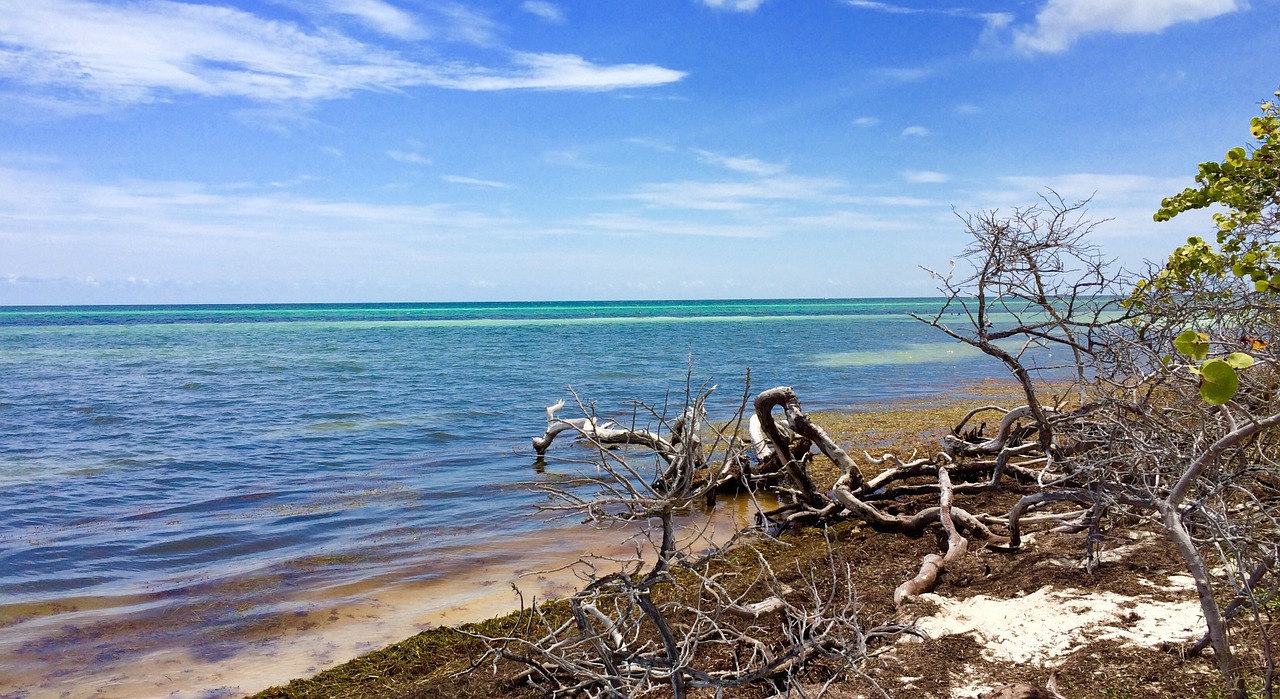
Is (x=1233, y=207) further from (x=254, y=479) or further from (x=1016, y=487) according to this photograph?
(x=254, y=479)

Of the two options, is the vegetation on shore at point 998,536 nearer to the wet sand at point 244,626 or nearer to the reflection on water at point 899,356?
the wet sand at point 244,626

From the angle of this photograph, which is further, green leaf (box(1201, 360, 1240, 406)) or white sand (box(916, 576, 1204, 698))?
white sand (box(916, 576, 1204, 698))

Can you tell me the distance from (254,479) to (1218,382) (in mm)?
13251

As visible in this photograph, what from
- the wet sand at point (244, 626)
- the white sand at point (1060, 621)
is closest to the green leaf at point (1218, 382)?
the white sand at point (1060, 621)

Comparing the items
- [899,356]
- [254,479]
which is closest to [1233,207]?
[254,479]

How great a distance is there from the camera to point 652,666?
144 inches

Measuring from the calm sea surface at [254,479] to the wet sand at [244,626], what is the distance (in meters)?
0.04

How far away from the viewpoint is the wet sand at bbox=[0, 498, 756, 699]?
20.0 ft

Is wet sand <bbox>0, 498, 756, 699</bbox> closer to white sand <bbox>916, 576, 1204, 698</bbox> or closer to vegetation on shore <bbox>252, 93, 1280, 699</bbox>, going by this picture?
vegetation on shore <bbox>252, 93, 1280, 699</bbox>

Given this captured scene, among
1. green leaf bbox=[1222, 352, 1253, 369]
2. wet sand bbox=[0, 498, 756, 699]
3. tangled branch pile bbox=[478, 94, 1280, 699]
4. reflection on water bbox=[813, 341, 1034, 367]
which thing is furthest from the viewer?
reflection on water bbox=[813, 341, 1034, 367]

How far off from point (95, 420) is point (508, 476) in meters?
11.8

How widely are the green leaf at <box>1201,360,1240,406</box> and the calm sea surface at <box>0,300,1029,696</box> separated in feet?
12.8

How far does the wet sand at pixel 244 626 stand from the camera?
20.0 ft

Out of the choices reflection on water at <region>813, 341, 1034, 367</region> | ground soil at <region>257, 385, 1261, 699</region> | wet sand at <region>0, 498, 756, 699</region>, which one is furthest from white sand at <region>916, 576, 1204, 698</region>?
reflection on water at <region>813, 341, 1034, 367</region>
